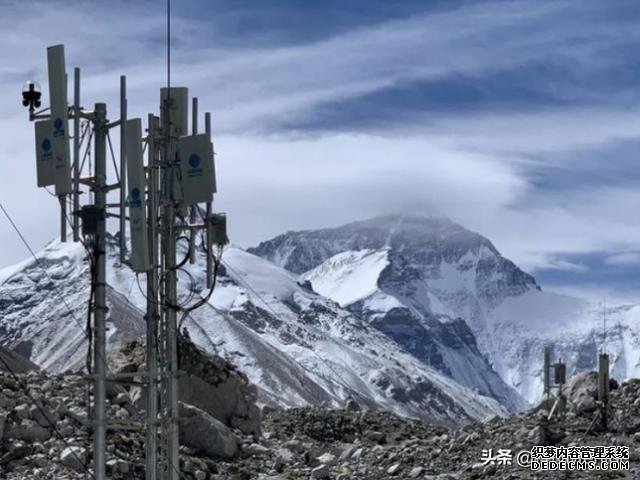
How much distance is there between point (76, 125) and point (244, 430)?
28430mm

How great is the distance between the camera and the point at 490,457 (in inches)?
1869

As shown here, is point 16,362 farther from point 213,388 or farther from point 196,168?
point 196,168

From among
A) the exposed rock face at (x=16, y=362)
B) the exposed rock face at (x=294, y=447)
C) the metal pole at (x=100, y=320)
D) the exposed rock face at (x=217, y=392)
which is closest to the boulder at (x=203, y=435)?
the exposed rock face at (x=294, y=447)

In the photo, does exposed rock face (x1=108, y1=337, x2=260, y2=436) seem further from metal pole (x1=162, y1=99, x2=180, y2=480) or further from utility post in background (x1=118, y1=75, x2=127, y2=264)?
utility post in background (x1=118, y1=75, x2=127, y2=264)

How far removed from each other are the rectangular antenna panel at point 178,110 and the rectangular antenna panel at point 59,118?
214 inches

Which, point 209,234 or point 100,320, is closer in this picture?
point 100,320

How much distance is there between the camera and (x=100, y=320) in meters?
24.8

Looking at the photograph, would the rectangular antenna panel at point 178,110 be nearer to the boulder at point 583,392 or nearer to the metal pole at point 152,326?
the metal pole at point 152,326

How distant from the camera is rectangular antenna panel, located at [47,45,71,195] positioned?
→ 2477 centimetres

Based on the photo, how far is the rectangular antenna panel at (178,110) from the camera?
3094 cm

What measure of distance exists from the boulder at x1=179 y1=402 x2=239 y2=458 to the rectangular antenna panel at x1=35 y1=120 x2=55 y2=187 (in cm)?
2105

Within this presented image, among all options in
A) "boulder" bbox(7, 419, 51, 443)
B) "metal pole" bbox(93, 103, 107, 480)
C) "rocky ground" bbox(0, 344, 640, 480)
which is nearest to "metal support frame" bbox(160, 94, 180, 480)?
"metal pole" bbox(93, 103, 107, 480)

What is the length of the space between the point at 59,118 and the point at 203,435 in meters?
22.4

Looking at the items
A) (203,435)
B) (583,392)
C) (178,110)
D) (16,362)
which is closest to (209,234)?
(178,110)
